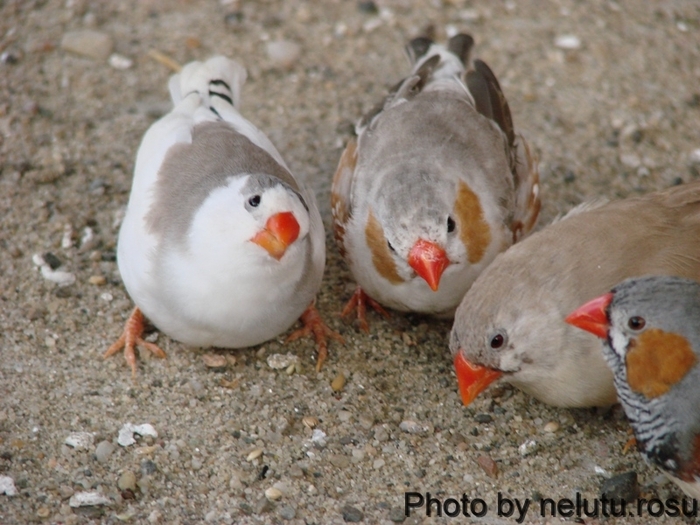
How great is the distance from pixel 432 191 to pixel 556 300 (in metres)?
0.65

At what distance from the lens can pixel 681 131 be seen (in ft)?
16.6

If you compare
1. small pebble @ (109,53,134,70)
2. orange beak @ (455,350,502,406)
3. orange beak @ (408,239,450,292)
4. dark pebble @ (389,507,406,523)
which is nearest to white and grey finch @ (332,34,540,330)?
orange beak @ (408,239,450,292)

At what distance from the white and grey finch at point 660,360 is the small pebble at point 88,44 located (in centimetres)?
346

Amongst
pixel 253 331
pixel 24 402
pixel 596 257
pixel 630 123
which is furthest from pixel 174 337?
pixel 630 123

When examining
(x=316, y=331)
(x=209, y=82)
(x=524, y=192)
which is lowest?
(x=316, y=331)

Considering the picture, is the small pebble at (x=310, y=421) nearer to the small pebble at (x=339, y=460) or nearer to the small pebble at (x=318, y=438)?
the small pebble at (x=318, y=438)

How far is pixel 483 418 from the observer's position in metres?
3.68

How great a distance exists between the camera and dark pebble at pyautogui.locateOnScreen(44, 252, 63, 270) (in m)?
4.17

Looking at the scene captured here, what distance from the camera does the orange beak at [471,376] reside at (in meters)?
3.41

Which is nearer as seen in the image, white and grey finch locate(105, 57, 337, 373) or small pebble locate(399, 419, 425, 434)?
white and grey finch locate(105, 57, 337, 373)

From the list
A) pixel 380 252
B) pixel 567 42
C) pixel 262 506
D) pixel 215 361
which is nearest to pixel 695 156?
pixel 567 42

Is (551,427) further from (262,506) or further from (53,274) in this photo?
(53,274)

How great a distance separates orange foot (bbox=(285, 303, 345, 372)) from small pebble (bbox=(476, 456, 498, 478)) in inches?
31.4

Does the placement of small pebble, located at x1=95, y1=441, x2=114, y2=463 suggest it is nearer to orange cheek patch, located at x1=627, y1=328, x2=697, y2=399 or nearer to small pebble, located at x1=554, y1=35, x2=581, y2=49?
orange cheek patch, located at x1=627, y1=328, x2=697, y2=399
